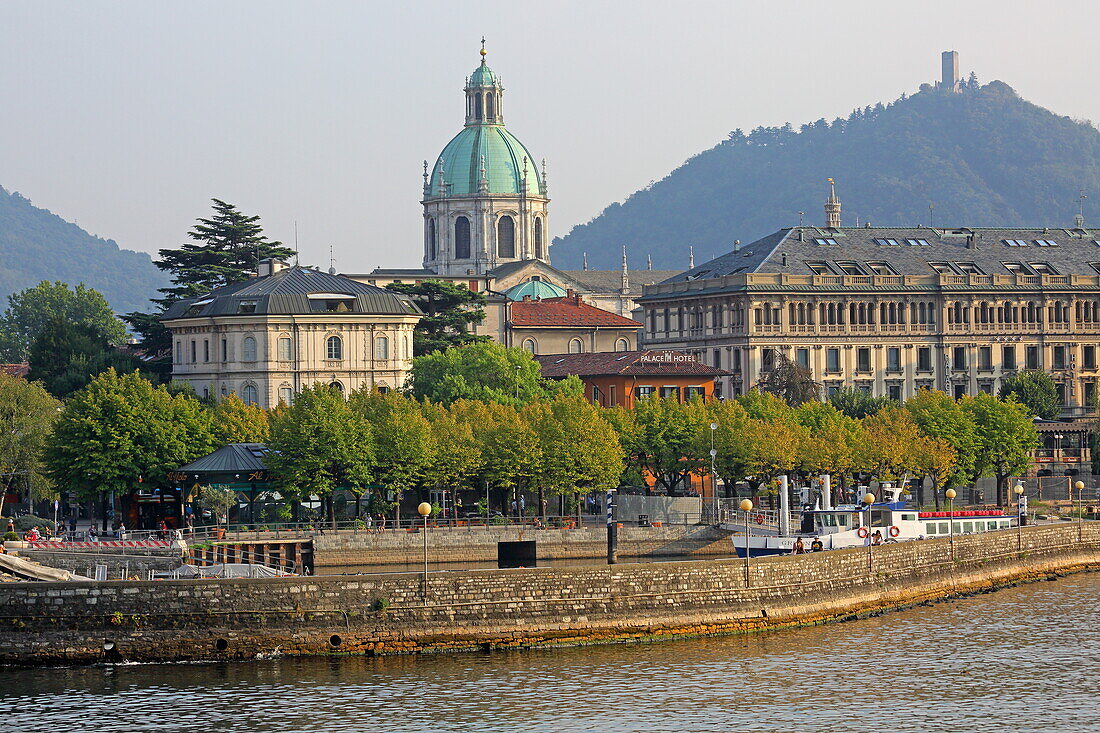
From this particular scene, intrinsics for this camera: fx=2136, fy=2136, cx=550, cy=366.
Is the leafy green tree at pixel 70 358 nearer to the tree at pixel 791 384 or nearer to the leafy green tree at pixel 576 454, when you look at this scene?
the leafy green tree at pixel 576 454

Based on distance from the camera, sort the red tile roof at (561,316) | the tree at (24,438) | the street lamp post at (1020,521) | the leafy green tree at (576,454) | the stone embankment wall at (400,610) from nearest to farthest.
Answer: the stone embankment wall at (400,610) → the street lamp post at (1020,521) → the leafy green tree at (576,454) → the tree at (24,438) → the red tile roof at (561,316)

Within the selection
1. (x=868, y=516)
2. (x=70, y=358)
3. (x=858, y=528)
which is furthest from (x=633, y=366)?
(x=858, y=528)

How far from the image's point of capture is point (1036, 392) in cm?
15075

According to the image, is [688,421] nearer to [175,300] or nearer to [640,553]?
[640,553]

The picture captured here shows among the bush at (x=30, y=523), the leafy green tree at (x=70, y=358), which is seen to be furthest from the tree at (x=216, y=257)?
the bush at (x=30, y=523)

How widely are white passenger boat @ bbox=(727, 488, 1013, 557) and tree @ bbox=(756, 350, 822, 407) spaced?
48136 millimetres

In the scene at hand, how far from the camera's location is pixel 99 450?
10194 centimetres

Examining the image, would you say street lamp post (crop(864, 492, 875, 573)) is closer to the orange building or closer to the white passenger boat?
the white passenger boat

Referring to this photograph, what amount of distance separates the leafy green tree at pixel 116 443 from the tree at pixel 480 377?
2479cm

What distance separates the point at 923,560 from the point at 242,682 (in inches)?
1247

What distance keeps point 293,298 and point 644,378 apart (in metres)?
23.0

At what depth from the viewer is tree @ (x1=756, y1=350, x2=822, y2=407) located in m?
145

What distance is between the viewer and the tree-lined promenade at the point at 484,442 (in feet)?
335

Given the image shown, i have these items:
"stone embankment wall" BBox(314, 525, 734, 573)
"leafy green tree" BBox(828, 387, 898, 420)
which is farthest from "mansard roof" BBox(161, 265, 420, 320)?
"stone embankment wall" BBox(314, 525, 734, 573)
